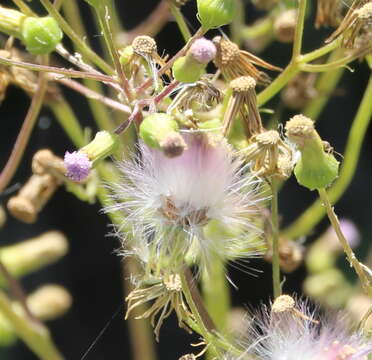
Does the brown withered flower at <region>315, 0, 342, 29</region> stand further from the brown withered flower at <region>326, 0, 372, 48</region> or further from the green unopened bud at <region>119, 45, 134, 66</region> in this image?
the green unopened bud at <region>119, 45, 134, 66</region>

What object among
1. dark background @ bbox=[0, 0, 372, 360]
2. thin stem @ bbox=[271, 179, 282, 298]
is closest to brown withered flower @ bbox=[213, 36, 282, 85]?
thin stem @ bbox=[271, 179, 282, 298]

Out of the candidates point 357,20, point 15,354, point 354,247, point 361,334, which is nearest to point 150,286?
point 361,334

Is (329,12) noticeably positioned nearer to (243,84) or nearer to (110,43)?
(243,84)

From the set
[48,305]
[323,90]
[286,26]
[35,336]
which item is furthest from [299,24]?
[48,305]

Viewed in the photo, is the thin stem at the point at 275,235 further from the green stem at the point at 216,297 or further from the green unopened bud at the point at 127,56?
the green stem at the point at 216,297

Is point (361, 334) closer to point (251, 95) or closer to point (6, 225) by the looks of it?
point (251, 95)

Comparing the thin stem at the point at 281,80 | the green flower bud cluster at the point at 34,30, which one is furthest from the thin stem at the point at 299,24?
the green flower bud cluster at the point at 34,30
